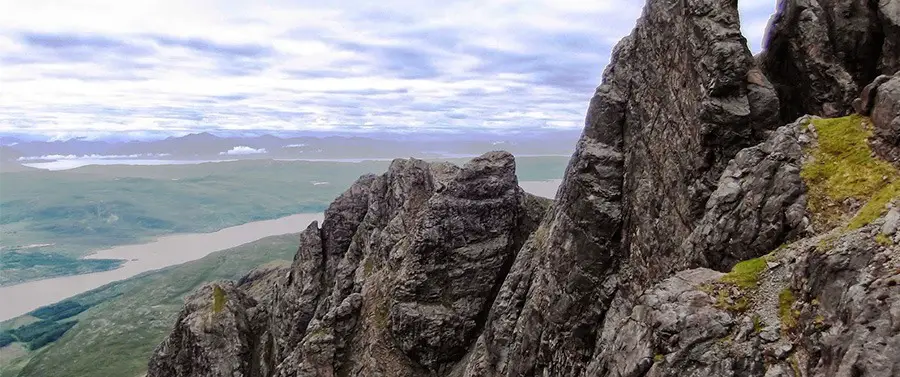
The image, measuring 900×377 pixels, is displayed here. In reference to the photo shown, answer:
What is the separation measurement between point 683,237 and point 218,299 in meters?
91.2

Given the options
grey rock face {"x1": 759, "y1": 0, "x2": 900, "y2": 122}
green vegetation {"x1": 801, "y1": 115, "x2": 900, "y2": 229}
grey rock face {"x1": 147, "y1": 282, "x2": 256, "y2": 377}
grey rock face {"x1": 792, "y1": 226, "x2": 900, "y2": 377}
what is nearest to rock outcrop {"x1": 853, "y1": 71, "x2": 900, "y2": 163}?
green vegetation {"x1": 801, "y1": 115, "x2": 900, "y2": 229}

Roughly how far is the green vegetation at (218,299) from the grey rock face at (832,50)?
94137 mm

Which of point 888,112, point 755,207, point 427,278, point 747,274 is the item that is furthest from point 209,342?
point 888,112

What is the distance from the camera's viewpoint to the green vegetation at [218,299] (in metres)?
100

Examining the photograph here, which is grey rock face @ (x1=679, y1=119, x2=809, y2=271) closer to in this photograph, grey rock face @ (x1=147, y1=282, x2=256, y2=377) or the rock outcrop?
the rock outcrop

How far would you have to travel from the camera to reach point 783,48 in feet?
132

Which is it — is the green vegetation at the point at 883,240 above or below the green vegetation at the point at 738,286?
above

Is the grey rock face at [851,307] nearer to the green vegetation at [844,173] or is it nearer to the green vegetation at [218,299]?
the green vegetation at [844,173]

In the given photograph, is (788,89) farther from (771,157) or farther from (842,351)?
(842,351)

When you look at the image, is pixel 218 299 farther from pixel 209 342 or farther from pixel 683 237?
pixel 683 237

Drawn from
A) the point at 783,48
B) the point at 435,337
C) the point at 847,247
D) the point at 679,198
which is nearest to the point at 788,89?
the point at 783,48

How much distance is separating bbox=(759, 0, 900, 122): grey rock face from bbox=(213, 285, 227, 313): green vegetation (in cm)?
9414

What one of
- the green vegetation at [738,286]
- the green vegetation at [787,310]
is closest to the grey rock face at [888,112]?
the green vegetation at [738,286]

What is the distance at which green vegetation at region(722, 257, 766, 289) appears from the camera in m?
25.3
